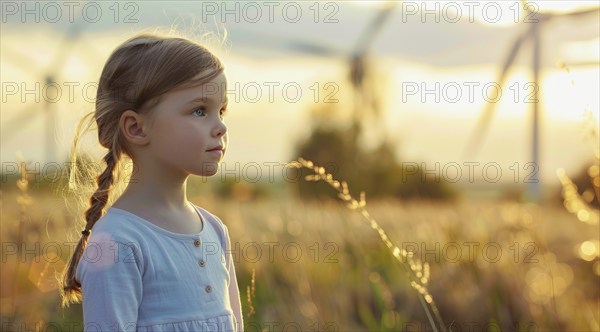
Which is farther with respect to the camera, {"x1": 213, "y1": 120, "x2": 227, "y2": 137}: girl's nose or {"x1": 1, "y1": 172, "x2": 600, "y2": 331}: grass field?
{"x1": 1, "y1": 172, "x2": 600, "y2": 331}: grass field

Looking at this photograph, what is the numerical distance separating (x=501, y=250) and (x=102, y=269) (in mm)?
3937

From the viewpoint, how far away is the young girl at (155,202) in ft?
7.25

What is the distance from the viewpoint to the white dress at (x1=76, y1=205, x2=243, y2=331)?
2180 mm

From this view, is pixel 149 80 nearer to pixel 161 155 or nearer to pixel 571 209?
pixel 161 155

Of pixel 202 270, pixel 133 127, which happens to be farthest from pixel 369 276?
pixel 133 127

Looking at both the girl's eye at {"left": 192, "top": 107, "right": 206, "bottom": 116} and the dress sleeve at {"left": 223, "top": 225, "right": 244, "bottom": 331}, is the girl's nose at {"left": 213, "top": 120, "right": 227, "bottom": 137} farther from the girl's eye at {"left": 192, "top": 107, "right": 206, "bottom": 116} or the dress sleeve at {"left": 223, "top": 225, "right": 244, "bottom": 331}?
the dress sleeve at {"left": 223, "top": 225, "right": 244, "bottom": 331}

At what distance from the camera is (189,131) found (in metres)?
2.27

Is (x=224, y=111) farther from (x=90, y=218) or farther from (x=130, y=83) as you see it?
(x=90, y=218)

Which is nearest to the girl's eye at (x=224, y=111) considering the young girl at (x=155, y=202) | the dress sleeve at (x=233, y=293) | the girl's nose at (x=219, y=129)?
the young girl at (x=155, y=202)

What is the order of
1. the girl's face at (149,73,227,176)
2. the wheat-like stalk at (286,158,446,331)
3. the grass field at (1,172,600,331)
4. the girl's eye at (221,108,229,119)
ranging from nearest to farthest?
the girl's face at (149,73,227,176) → the girl's eye at (221,108,229,119) → the wheat-like stalk at (286,158,446,331) → the grass field at (1,172,600,331)

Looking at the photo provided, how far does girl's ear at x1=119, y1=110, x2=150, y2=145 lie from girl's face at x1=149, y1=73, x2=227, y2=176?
0.03m

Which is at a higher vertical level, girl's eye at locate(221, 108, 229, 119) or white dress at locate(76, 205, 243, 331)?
girl's eye at locate(221, 108, 229, 119)

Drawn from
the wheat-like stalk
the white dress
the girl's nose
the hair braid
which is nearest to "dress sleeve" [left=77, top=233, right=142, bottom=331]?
the white dress

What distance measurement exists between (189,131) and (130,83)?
0.23 metres
